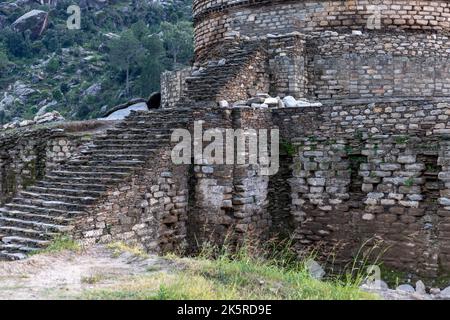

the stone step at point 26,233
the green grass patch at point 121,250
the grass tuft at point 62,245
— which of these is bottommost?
the green grass patch at point 121,250

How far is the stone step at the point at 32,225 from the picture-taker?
7832mm

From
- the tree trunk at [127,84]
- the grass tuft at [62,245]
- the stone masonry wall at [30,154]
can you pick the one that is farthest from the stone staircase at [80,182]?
the tree trunk at [127,84]

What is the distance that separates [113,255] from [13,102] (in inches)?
1625

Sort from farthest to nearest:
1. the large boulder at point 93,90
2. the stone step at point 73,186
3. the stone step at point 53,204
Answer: the large boulder at point 93,90 < the stone step at point 73,186 < the stone step at point 53,204

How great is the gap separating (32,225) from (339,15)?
861cm

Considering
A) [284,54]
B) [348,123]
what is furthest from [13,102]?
[348,123]

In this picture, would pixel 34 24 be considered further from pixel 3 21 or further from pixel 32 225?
pixel 32 225

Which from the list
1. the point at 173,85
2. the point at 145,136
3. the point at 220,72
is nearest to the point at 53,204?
the point at 145,136

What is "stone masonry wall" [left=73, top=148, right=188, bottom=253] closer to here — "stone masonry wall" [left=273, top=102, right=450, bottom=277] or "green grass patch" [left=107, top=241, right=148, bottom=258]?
"green grass patch" [left=107, top=241, right=148, bottom=258]

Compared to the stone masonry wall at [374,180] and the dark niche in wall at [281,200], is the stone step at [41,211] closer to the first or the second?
the dark niche in wall at [281,200]

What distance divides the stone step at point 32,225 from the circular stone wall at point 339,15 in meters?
7.79

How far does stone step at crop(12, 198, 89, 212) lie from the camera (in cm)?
824

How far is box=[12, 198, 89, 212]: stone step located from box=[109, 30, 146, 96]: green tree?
36416mm
